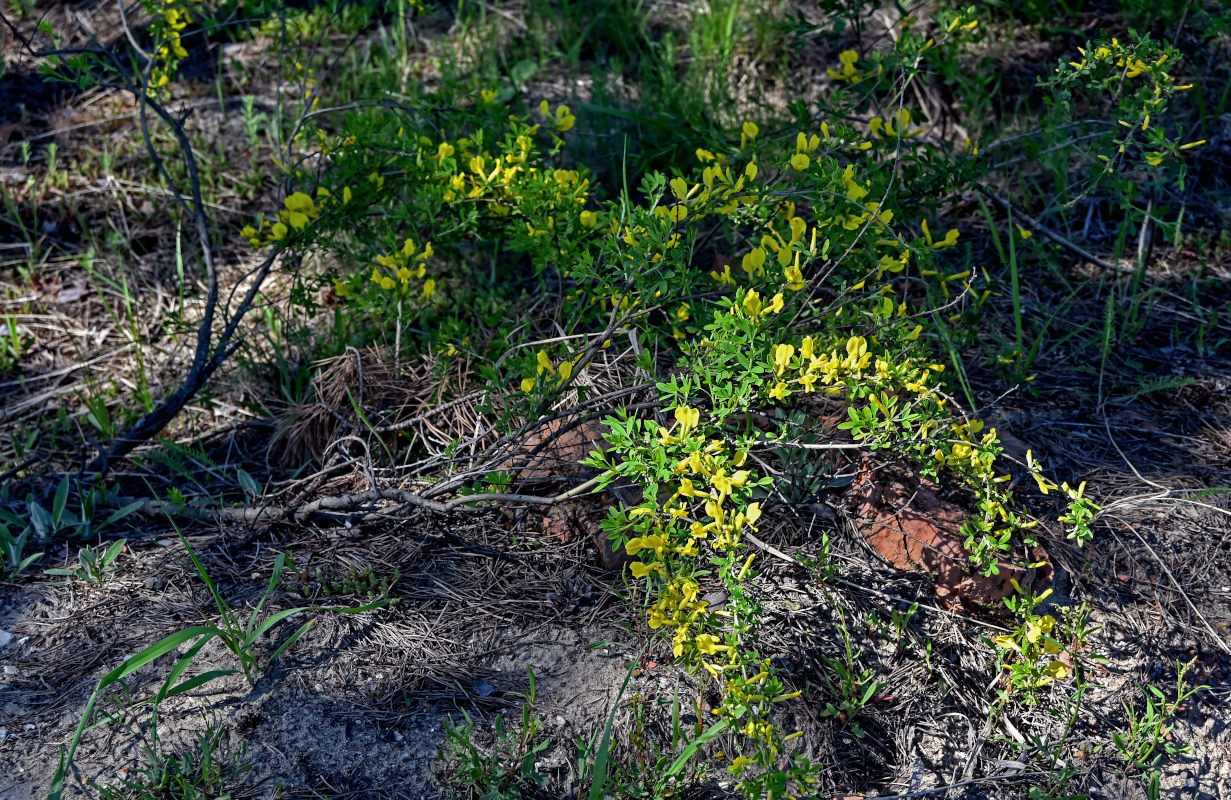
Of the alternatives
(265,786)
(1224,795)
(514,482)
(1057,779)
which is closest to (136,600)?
(265,786)

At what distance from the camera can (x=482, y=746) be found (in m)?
1.94

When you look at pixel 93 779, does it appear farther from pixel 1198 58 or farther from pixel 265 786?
pixel 1198 58

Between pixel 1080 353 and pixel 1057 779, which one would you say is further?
pixel 1080 353

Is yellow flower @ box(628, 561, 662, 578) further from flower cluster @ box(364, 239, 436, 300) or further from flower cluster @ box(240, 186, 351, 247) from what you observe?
flower cluster @ box(240, 186, 351, 247)

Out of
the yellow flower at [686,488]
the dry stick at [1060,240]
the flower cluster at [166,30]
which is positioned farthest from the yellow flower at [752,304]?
the flower cluster at [166,30]

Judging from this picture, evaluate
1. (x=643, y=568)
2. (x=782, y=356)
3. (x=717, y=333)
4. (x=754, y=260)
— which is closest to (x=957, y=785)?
(x=643, y=568)

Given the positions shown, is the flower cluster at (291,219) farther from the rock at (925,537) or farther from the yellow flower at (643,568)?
the rock at (925,537)

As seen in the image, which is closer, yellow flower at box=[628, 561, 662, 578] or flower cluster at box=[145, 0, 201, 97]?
yellow flower at box=[628, 561, 662, 578]

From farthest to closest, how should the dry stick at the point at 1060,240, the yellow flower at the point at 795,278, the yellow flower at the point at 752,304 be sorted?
the dry stick at the point at 1060,240, the yellow flower at the point at 795,278, the yellow flower at the point at 752,304

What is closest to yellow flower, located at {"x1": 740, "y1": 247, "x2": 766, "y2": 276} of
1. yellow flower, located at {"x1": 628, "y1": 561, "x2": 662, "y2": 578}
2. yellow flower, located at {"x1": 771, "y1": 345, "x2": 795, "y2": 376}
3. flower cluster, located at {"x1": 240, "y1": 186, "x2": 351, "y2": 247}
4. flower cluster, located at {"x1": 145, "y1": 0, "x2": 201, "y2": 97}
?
yellow flower, located at {"x1": 771, "y1": 345, "x2": 795, "y2": 376}

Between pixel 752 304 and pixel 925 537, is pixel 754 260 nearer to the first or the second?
pixel 752 304

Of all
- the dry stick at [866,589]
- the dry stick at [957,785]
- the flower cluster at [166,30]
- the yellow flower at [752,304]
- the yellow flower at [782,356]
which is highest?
the flower cluster at [166,30]

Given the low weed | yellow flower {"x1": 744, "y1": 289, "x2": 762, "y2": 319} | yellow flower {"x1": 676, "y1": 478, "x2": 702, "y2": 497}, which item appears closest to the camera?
yellow flower {"x1": 676, "y1": 478, "x2": 702, "y2": 497}

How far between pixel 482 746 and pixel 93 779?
760mm
